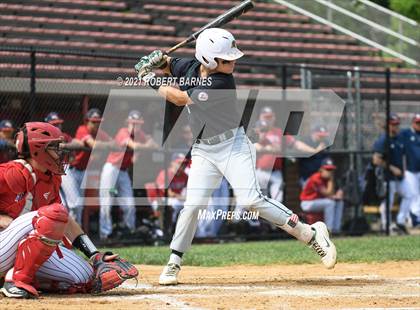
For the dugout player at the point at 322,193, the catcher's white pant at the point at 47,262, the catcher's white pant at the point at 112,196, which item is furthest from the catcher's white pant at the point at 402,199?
the catcher's white pant at the point at 47,262

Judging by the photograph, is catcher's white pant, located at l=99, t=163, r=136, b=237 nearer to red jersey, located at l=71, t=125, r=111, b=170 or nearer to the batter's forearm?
red jersey, located at l=71, t=125, r=111, b=170

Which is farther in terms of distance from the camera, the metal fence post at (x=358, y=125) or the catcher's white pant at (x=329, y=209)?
the metal fence post at (x=358, y=125)

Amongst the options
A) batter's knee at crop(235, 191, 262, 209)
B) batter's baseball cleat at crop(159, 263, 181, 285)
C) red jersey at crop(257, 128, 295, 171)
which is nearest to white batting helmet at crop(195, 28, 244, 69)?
→ batter's knee at crop(235, 191, 262, 209)

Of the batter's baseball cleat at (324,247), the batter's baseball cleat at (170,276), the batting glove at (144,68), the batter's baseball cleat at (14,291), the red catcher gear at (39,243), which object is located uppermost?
the batting glove at (144,68)

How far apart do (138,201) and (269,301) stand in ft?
23.7

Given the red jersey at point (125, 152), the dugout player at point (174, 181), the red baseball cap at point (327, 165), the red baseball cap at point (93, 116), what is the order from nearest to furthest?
the red baseball cap at point (93, 116) < the red jersey at point (125, 152) < the dugout player at point (174, 181) < the red baseball cap at point (327, 165)

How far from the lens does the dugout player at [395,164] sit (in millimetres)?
15062

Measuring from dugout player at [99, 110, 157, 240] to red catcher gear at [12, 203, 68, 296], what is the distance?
6.61m

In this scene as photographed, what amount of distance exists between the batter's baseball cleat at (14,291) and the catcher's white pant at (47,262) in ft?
0.45

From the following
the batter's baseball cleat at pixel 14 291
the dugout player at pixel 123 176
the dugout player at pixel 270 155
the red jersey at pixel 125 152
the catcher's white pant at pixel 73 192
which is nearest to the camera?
the batter's baseball cleat at pixel 14 291

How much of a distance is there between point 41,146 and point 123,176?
6.78 metres

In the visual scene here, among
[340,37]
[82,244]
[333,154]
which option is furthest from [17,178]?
[340,37]

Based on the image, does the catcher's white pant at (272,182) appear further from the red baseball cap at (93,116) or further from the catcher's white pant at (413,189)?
the red baseball cap at (93,116)

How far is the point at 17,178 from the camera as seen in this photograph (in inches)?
238
